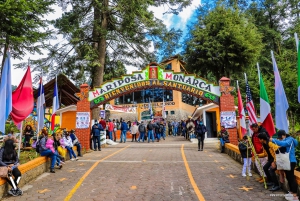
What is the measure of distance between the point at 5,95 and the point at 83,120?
308 inches

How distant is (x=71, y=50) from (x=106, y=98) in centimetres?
571

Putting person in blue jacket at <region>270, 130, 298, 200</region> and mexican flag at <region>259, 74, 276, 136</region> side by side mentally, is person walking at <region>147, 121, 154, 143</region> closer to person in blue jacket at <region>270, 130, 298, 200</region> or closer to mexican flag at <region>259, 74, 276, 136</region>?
mexican flag at <region>259, 74, 276, 136</region>

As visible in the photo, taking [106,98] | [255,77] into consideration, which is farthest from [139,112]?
[106,98]

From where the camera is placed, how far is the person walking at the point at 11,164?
602cm

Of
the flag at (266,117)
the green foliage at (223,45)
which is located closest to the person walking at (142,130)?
the green foliage at (223,45)

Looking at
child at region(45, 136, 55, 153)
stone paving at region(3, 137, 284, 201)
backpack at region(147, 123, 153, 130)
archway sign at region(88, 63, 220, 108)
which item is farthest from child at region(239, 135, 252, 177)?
backpack at region(147, 123, 153, 130)

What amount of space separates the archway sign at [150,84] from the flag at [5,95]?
24.9 ft

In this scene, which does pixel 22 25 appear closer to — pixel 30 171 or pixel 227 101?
pixel 30 171

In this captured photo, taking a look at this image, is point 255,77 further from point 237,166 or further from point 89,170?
point 89,170

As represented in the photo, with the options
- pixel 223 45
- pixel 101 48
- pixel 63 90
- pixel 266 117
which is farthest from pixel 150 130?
pixel 266 117

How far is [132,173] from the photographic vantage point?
8.15 meters

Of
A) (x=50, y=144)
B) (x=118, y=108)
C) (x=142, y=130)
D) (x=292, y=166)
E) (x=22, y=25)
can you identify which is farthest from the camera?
(x=118, y=108)

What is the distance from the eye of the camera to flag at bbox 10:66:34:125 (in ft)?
26.8

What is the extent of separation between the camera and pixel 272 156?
20.5ft
